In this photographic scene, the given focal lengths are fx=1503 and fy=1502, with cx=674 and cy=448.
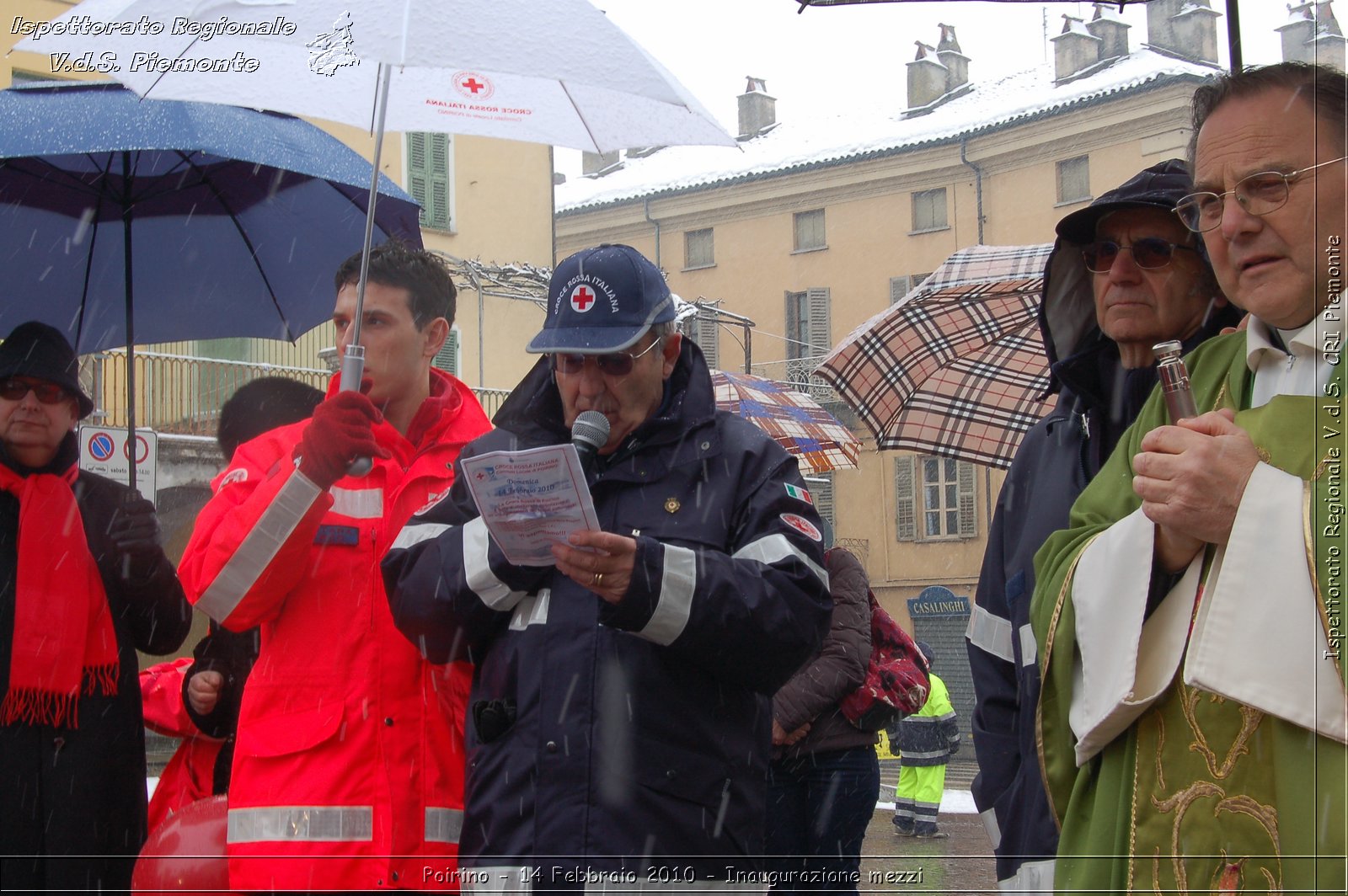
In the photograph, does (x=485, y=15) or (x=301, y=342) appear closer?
(x=485, y=15)

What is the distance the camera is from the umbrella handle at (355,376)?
3338mm

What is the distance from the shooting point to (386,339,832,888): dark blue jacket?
2932 millimetres

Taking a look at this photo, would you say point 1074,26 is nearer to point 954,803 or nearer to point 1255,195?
point 954,803

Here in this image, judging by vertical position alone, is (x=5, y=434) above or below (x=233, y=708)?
above

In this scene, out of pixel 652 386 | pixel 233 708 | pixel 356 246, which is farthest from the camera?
pixel 356 246

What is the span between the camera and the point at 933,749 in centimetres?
1395

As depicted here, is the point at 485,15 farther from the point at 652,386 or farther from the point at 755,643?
the point at 755,643

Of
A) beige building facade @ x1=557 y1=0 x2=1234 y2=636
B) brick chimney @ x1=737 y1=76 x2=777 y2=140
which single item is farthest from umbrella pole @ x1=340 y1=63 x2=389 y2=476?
brick chimney @ x1=737 y1=76 x2=777 y2=140

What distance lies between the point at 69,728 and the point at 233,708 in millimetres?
455

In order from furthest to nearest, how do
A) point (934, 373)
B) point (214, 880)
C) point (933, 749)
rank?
point (933, 749), point (934, 373), point (214, 880)

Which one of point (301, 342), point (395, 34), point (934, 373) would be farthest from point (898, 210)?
point (395, 34)

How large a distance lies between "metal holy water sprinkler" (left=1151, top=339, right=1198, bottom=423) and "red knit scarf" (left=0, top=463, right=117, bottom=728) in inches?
122

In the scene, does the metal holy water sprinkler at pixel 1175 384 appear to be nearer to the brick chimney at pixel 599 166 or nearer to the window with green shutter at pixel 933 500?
the window with green shutter at pixel 933 500

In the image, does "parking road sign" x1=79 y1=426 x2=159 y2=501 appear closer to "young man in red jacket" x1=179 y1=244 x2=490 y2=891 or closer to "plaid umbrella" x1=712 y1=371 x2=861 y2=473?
"plaid umbrella" x1=712 y1=371 x2=861 y2=473
